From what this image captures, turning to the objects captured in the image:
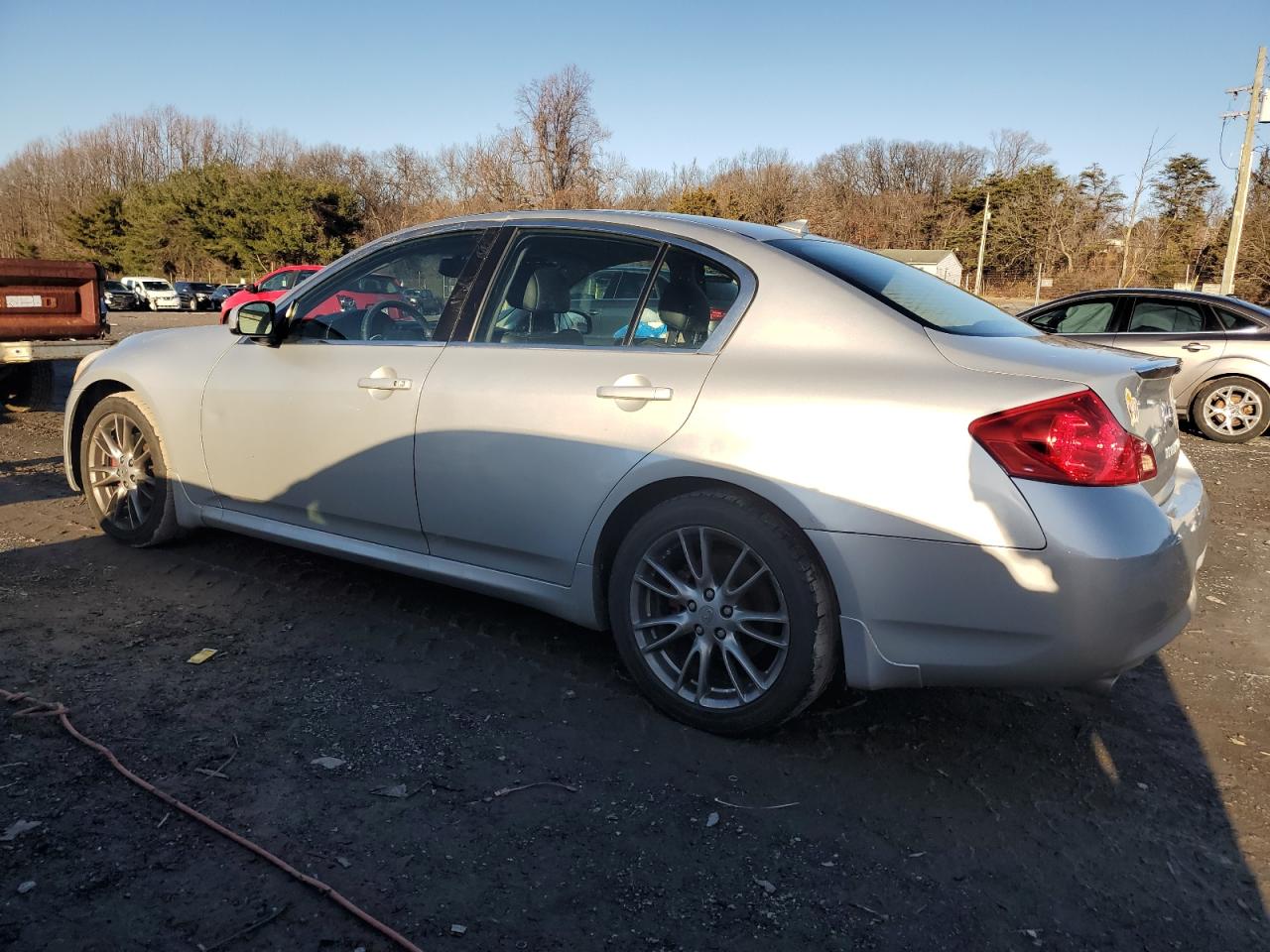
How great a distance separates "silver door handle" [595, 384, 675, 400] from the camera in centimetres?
307

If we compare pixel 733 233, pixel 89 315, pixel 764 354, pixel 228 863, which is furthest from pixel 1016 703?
pixel 89 315

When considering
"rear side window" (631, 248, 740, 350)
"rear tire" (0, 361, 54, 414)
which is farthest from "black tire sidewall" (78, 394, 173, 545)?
"rear tire" (0, 361, 54, 414)

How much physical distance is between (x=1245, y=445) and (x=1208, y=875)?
337 inches

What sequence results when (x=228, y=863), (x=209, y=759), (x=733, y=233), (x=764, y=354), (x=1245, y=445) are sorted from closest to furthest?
(x=228, y=863)
(x=209, y=759)
(x=764, y=354)
(x=733, y=233)
(x=1245, y=445)

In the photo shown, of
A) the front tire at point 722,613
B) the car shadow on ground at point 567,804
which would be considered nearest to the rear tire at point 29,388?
the car shadow on ground at point 567,804

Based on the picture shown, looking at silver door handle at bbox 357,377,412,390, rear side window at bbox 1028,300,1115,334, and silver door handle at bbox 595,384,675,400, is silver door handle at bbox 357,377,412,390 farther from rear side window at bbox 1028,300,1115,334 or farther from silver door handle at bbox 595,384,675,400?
rear side window at bbox 1028,300,1115,334

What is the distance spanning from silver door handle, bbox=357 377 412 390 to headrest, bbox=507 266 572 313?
523mm

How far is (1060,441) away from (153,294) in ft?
160

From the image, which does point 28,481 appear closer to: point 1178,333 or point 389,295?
point 389,295

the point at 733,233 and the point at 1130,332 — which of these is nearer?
the point at 733,233

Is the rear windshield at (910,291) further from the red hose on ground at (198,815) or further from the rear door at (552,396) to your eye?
the red hose on ground at (198,815)

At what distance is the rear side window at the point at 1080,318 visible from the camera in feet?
33.3

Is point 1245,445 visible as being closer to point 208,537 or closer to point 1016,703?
point 1016,703

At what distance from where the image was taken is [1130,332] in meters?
9.93
